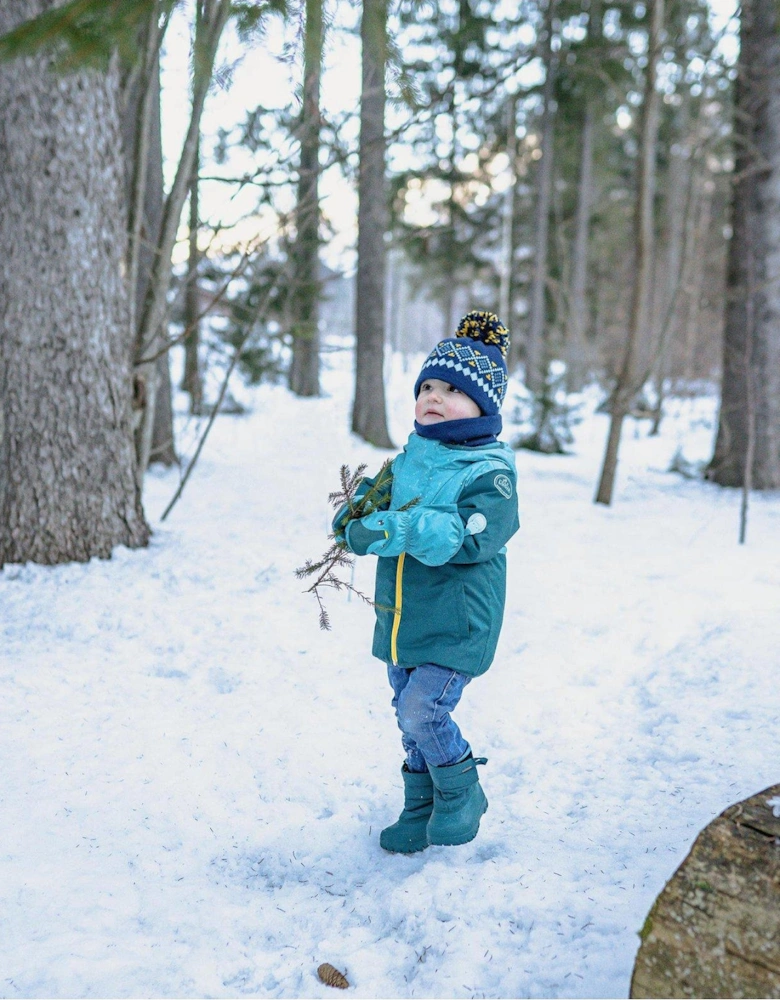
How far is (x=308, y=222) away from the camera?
626 centimetres

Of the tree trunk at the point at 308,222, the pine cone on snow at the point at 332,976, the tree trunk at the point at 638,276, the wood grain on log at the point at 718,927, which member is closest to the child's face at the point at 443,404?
the tree trunk at the point at 308,222

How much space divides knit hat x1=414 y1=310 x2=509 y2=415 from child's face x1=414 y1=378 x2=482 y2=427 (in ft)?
0.08

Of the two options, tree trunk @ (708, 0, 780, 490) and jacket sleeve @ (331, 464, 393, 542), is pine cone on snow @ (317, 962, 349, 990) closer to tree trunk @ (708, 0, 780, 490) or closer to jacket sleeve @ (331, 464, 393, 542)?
jacket sleeve @ (331, 464, 393, 542)

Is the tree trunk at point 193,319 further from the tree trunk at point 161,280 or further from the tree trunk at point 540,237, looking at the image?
A: the tree trunk at point 540,237

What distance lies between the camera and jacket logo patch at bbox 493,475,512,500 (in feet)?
8.21

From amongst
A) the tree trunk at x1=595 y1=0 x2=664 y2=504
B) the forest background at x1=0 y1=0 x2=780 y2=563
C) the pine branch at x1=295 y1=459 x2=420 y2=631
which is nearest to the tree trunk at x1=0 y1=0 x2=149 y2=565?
the forest background at x1=0 y1=0 x2=780 y2=563

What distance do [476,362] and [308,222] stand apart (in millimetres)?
4139

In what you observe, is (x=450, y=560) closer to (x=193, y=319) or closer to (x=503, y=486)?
(x=503, y=486)

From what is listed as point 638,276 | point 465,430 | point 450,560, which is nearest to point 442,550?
point 450,560

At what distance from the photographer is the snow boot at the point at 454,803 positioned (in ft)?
8.98

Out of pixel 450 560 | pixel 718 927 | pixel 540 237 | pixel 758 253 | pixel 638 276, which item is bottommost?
pixel 718 927

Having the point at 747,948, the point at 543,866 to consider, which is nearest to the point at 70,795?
the point at 543,866

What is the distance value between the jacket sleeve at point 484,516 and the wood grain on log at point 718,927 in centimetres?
99

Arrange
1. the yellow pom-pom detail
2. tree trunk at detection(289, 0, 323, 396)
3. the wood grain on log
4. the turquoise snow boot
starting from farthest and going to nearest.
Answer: the turquoise snow boot → the yellow pom-pom detail → tree trunk at detection(289, 0, 323, 396) → the wood grain on log
